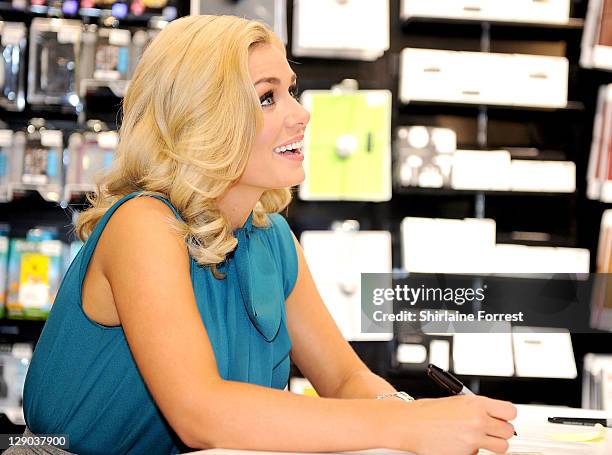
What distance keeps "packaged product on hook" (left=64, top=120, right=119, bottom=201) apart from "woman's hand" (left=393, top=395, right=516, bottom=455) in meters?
2.95

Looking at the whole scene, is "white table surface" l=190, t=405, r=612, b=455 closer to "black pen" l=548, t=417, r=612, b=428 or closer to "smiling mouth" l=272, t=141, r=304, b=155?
"black pen" l=548, t=417, r=612, b=428

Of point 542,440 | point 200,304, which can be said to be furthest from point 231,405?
point 542,440

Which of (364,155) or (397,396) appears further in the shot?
(364,155)

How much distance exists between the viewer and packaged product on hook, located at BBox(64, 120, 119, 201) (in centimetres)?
398

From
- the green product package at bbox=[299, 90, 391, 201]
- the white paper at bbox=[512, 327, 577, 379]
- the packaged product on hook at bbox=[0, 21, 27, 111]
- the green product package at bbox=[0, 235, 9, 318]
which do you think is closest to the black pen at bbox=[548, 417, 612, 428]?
the white paper at bbox=[512, 327, 577, 379]

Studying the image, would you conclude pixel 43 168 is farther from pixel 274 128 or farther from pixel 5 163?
pixel 274 128

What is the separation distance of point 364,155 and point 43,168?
4.91 ft

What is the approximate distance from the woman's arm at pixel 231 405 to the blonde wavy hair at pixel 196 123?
6.5 inches

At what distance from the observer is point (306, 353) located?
6.37ft

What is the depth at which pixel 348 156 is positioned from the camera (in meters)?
4.09

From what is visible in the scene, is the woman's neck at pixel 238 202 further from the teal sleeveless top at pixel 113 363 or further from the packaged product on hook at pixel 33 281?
the packaged product on hook at pixel 33 281

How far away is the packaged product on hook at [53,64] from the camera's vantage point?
13.2 ft

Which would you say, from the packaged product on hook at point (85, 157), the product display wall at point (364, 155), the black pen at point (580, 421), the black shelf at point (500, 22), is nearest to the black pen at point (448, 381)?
the black pen at point (580, 421)

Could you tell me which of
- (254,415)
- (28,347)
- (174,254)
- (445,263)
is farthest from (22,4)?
(254,415)
